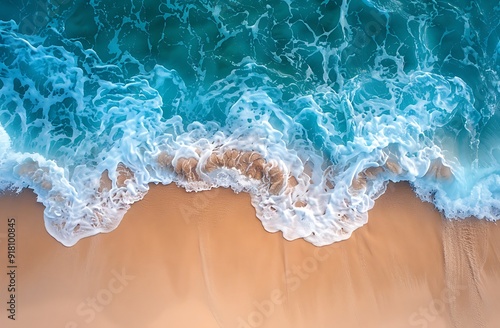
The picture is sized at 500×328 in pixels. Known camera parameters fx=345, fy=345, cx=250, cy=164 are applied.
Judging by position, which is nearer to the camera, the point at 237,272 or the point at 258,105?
the point at 237,272

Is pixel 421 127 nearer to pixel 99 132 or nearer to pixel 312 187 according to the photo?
pixel 312 187

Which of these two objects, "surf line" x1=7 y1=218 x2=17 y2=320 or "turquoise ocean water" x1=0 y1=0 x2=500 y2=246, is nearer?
"surf line" x1=7 y1=218 x2=17 y2=320

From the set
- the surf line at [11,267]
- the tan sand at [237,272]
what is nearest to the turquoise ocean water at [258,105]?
the tan sand at [237,272]

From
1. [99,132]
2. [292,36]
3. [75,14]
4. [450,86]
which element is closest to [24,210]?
[99,132]

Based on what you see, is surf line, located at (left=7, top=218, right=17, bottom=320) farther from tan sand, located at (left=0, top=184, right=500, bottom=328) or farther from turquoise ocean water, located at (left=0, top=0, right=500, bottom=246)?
turquoise ocean water, located at (left=0, top=0, right=500, bottom=246)

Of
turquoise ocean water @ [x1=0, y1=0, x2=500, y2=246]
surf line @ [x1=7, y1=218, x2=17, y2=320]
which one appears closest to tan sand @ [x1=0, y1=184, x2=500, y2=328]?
surf line @ [x1=7, y1=218, x2=17, y2=320]

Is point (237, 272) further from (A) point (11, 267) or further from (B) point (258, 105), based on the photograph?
(A) point (11, 267)

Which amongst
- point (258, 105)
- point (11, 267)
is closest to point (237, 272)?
point (258, 105)
